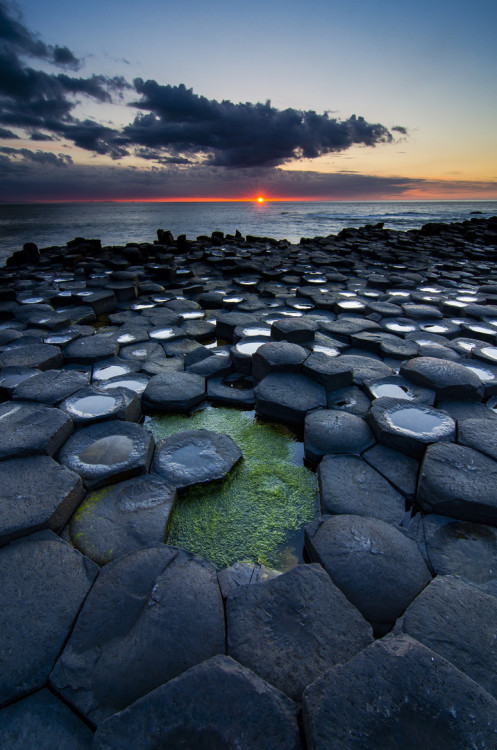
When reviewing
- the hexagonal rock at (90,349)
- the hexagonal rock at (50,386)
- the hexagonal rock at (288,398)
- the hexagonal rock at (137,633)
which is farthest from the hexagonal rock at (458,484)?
the hexagonal rock at (90,349)

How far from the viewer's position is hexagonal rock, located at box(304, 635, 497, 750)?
843 millimetres

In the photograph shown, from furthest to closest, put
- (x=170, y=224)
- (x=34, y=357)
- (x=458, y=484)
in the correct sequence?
(x=170, y=224)
(x=34, y=357)
(x=458, y=484)

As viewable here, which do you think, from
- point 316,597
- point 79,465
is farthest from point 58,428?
point 316,597

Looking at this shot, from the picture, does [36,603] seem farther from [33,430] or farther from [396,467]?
[396,467]

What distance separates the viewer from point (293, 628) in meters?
1.18

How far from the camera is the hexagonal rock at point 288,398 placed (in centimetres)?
251

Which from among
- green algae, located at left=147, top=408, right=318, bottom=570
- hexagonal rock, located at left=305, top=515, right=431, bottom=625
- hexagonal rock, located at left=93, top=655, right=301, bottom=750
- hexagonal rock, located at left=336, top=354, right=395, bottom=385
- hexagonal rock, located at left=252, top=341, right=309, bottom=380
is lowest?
green algae, located at left=147, top=408, right=318, bottom=570

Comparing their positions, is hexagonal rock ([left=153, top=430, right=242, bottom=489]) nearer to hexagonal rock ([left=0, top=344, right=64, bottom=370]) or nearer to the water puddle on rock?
the water puddle on rock

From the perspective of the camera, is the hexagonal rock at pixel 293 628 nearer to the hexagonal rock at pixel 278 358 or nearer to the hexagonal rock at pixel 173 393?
the hexagonal rock at pixel 173 393

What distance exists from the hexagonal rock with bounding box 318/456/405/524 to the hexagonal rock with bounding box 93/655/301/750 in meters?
0.93

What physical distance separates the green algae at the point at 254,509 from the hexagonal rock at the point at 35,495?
0.52 m

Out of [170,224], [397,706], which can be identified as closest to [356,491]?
[397,706]

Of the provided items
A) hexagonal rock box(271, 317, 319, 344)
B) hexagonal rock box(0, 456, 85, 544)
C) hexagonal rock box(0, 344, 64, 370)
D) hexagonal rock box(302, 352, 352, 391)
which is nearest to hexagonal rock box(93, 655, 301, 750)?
hexagonal rock box(0, 456, 85, 544)

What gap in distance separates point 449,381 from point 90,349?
3.16m
